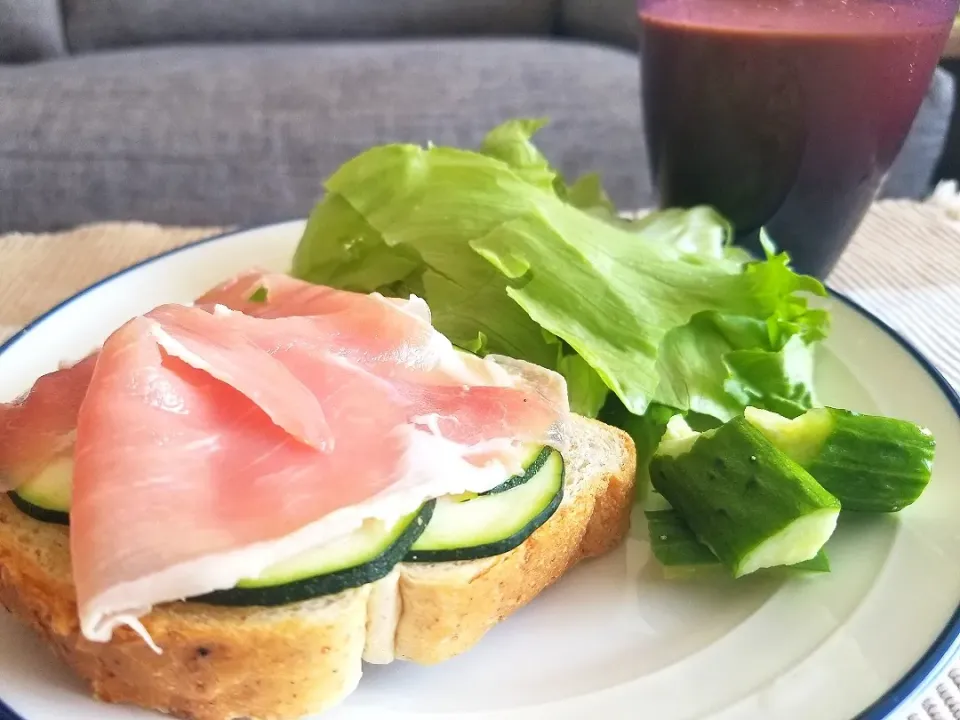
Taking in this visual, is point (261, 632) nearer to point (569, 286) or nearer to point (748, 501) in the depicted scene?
point (748, 501)

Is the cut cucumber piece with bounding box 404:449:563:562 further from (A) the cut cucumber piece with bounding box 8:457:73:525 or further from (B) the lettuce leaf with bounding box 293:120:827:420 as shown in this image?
(A) the cut cucumber piece with bounding box 8:457:73:525

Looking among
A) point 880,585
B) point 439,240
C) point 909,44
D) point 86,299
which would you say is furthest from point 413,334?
point 909,44

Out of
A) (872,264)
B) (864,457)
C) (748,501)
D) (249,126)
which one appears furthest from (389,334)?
(249,126)

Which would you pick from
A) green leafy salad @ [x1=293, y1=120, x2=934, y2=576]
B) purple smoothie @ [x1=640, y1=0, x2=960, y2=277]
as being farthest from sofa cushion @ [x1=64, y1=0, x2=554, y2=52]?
green leafy salad @ [x1=293, y1=120, x2=934, y2=576]

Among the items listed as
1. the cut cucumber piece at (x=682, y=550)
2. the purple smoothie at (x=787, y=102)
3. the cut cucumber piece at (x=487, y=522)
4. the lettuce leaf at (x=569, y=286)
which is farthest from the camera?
the purple smoothie at (x=787, y=102)

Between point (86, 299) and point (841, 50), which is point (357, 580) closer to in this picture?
point (86, 299)

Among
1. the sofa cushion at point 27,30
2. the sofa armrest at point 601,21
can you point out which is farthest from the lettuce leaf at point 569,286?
the sofa cushion at point 27,30

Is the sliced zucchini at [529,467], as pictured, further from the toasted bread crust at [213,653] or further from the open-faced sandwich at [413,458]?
the toasted bread crust at [213,653]
